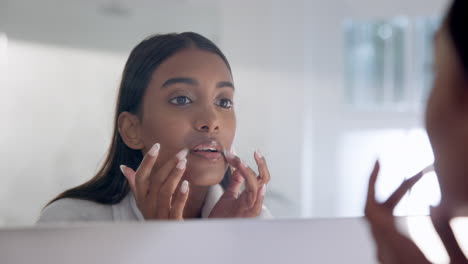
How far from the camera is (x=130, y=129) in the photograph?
0.80 meters

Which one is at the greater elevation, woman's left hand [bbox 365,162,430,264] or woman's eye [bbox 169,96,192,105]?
woman's eye [bbox 169,96,192,105]

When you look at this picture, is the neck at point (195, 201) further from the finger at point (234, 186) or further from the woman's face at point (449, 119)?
the woman's face at point (449, 119)

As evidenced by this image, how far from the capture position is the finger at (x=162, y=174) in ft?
2.64

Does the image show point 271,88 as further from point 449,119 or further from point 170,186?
point 449,119

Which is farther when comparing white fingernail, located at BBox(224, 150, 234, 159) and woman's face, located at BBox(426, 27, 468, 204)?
white fingernail, located at BBox(224, 150, 234, 159)

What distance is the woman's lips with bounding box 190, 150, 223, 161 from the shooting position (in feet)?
2.66

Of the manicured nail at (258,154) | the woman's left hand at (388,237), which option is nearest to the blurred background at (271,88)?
the manicured nail at (258,154)

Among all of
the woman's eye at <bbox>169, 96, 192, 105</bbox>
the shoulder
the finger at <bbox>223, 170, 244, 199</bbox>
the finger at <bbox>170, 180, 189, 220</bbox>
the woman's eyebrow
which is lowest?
the shoulder

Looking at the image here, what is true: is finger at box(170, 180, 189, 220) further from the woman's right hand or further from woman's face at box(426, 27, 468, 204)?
woman's face at box(426, 27, 468, 204)

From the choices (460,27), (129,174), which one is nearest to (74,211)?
(129,174)

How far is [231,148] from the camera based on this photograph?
0.83m

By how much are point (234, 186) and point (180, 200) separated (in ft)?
0.30

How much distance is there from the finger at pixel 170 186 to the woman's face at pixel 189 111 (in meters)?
0.01

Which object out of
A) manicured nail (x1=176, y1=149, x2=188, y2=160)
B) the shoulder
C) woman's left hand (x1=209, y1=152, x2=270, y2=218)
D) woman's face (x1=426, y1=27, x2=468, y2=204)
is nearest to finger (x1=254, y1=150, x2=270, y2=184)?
woman's left hand (x1=209, y1=152, x2=270, y2=218)
